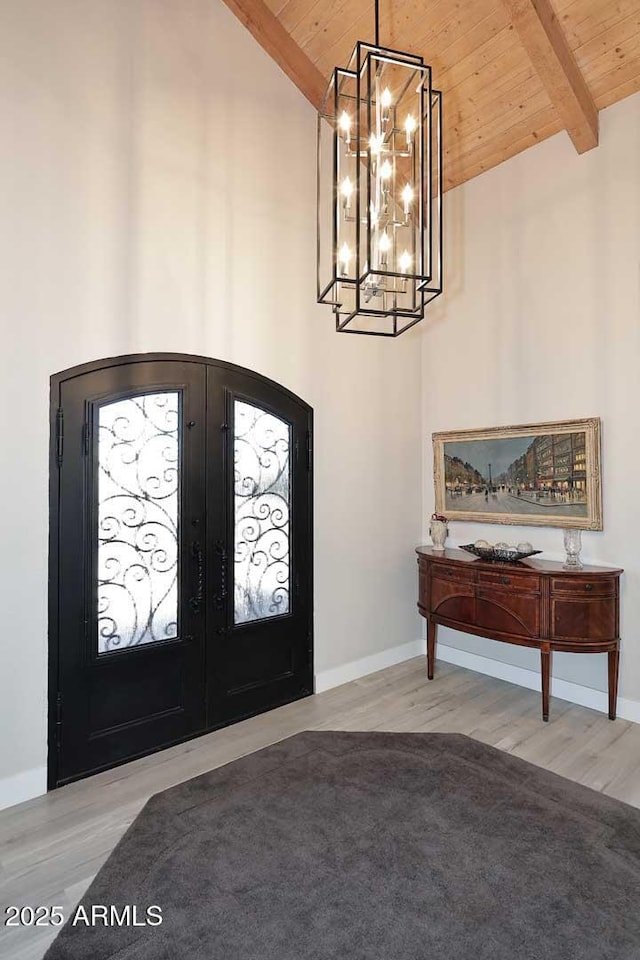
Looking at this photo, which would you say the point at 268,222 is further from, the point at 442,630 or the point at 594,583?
the point at 442,630

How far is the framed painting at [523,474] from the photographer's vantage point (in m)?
3.76

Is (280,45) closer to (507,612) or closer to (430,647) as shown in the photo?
(507,612)

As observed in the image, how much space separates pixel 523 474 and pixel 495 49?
9.48 feet

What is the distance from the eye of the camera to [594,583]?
11.3 ft

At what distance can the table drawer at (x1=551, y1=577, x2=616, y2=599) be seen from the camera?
3438 millimetres

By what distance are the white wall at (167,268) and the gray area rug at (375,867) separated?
1.03 meters

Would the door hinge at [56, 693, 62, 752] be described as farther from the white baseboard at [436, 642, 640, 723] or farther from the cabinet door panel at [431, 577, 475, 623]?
the white baseboard at [436, 642, 640, 723]

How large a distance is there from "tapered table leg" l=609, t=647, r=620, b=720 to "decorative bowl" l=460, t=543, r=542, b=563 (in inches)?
31.8

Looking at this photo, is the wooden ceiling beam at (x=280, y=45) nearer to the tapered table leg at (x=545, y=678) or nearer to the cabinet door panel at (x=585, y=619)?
the cabinet door panel at (x=585, y=619)

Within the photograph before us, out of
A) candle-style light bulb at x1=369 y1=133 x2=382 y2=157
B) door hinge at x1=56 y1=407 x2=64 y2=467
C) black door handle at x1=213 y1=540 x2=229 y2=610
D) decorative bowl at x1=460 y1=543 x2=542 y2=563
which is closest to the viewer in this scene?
candle-style light bulb at x1=369 y1=133 x2=382 y2=157

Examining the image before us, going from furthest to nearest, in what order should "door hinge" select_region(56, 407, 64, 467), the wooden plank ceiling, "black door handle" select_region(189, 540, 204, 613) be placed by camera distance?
"black door handle" select_region(189, 540, 204, 613), the wooden plank ceiling, "door hinge" select_region(56, 407, 64, 467)

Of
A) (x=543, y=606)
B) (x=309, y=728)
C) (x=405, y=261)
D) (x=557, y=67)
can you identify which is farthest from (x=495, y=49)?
(x=309, y=728)

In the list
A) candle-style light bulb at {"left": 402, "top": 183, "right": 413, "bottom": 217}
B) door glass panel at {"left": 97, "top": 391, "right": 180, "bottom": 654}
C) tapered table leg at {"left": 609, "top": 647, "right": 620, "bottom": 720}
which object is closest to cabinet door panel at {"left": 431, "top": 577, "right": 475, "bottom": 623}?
tapered table leg at {"left": 609, "top": 647, "right": 620, "bottom": 720}

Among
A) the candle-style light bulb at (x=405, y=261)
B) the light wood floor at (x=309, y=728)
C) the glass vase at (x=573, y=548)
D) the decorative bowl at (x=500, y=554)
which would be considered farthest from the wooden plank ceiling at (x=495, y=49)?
the light wood floor at (x=309, y=728)
